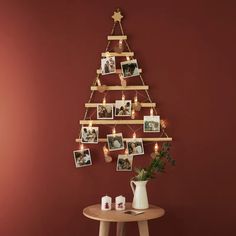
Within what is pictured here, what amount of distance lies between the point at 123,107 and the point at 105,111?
12cm

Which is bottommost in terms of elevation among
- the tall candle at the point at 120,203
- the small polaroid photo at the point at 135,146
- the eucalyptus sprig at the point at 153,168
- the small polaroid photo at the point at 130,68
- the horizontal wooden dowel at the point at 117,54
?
the tall candle at the point at 120,203

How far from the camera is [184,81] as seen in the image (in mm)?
2879

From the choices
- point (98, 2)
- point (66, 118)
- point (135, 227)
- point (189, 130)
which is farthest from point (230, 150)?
point (98, 2)

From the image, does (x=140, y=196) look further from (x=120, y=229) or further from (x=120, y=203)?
(x=120, y=229)

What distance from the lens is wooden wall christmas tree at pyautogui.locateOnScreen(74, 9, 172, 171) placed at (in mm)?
2852

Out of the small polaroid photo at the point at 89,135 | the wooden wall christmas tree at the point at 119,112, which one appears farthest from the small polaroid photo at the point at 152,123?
the small polaroid photo at the point at 89,135

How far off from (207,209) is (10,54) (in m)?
1.69

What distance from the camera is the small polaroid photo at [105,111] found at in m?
2.86

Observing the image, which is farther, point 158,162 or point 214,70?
point 214,70

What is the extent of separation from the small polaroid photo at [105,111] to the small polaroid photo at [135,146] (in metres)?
0.22

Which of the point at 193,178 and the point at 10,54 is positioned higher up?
the point at 10,54

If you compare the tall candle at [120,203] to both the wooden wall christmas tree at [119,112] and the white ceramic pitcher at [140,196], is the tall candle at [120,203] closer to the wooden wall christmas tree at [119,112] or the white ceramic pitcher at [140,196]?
the white ceramic pitcher at [140,196]

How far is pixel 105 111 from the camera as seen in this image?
2865 mm

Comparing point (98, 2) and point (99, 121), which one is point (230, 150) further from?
point (98, 2)
